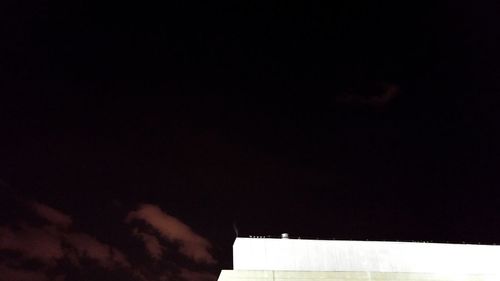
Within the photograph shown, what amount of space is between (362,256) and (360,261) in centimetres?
49

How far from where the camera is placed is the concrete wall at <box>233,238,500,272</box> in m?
38.8

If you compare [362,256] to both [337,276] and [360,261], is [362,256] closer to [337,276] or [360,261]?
[360,261]

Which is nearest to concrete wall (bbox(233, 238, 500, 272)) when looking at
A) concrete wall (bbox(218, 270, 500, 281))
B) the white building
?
the white building

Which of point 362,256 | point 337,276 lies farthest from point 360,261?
point 337,276

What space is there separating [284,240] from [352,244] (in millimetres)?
5633

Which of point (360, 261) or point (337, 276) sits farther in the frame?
point (360, 261)

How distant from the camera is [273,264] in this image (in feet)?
126

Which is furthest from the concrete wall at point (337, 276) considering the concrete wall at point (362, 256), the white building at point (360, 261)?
the concrete wall at point (362, 256)

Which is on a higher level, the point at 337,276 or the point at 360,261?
the point at 360,261

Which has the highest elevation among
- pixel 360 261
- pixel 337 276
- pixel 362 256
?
pixel 362 256

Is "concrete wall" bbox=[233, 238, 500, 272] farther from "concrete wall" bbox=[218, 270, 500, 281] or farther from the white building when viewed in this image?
"concrete wall" bbox=[218, 270, 500, 281]

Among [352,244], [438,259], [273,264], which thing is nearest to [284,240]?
[273,264]

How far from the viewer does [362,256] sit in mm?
40219

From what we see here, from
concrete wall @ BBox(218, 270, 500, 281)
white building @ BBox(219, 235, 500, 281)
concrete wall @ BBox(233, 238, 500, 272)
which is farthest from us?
concrete wall @ BBox(233, 238, 500, 272)
